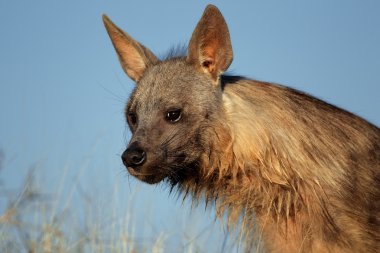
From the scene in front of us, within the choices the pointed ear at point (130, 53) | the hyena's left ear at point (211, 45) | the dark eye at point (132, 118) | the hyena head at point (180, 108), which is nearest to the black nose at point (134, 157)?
the hyena head at point (180, 108)

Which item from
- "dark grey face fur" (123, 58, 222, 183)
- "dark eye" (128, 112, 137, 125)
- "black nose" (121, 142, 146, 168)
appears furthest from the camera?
"dark eye" (128, 112, 137, 125)

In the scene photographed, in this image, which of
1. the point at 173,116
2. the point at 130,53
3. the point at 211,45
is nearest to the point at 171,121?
the point at 173,116

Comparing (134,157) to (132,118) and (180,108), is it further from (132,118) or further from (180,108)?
(132,118)

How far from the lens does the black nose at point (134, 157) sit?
16.1ft

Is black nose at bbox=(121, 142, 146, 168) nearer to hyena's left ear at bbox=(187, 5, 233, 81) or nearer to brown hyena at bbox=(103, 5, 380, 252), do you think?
brown hyena at bbox=(103, 5, 380, 252)

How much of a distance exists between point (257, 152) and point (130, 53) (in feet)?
5.98

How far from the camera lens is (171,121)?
17.2 feet

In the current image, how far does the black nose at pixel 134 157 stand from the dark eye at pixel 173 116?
43cm

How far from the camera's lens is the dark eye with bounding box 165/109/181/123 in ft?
17.3

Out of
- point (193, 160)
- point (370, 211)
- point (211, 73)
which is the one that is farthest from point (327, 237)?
point (211, 73)

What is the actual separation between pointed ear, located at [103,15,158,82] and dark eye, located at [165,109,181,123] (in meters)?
0.86

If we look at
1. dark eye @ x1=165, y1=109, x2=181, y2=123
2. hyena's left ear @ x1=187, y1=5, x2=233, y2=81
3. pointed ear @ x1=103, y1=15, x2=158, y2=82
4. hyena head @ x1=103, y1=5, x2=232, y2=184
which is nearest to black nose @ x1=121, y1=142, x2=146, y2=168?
hyena head @ x1=103, y1=5, x2=232, y2=184

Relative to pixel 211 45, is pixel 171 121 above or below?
below

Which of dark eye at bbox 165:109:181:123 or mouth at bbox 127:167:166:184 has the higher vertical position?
dark eye at bbox 165:109:181:123
